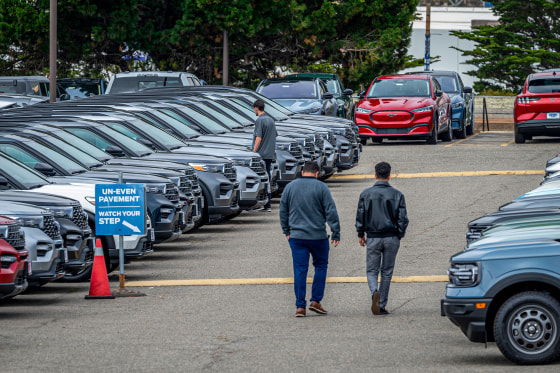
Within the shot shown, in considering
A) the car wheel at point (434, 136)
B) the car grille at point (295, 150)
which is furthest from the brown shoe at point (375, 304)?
the car wheel at point (434, 136)

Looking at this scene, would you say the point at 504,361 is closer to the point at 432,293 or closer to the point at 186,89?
the point at 432,293

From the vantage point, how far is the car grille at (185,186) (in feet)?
49.3

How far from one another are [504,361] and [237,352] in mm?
2105

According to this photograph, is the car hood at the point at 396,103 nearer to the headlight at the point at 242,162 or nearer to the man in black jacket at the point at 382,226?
the headlight at the point at 242,162

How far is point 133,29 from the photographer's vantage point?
38.8 meters

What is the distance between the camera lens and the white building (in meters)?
71.3

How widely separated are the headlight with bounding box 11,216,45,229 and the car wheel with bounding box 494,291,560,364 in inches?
195

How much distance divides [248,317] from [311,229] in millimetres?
1029

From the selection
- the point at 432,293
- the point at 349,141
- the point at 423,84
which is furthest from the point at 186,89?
the point at 432,293

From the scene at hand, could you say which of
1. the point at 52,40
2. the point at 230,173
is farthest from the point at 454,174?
the point at 52,40

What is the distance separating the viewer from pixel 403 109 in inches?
1167

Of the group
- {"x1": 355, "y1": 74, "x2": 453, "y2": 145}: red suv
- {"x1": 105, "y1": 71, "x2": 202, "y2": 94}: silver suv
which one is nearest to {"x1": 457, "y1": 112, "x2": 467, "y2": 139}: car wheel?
{"x1": 355, "y1": 74, "x2": 453, "y2": 145}: red suv

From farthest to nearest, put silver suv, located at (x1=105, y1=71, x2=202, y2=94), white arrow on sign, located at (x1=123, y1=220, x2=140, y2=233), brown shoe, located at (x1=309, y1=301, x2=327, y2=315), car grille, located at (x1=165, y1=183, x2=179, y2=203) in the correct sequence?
silver suv, located at (x1=105, y1=71, x2=202, y2=94), car grille, located at (x1=165, y1=183, x2=179, y2=203), white arrow on sign, located at (x1=123, y1=220, x2=140, y2=233), brown shoe, located at (x1=309, y1=301, x2=327, y2=315)

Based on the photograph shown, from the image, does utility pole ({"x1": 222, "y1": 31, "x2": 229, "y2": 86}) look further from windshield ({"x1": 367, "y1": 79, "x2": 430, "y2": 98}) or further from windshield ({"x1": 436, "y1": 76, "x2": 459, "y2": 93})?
windshield ({"x1": 367, "y1": 79, "x2": 430, "y2": 98})
